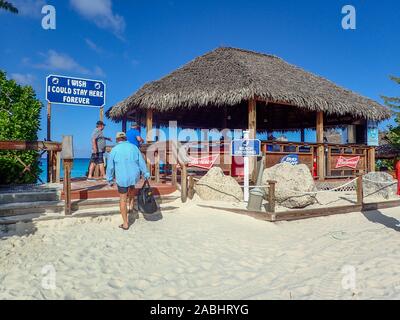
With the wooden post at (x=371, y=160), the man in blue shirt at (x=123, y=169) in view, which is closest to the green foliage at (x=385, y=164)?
the wooden post at (x=371, y=160)

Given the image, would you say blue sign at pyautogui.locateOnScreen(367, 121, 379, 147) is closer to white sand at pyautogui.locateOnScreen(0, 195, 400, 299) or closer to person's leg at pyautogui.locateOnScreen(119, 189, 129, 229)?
white sand at pyautogui.locateOnScreen(0, 195, 400, 299)

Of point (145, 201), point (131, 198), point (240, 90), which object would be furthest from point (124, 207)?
point (240, 90)

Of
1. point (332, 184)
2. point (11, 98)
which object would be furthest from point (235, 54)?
point (11, 98)

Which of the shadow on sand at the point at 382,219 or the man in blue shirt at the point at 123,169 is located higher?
the man in blue shirt at the point at 123,169

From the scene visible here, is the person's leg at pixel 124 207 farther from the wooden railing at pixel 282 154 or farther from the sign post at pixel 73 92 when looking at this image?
the sign post at pixel 73 92

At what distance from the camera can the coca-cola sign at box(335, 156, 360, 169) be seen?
1302 cm

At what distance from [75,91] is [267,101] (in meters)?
6.13

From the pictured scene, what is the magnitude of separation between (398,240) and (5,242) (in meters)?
6.92

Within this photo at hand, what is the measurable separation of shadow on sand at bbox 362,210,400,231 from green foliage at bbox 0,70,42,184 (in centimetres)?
953

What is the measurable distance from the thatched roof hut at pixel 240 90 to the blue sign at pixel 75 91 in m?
2.34

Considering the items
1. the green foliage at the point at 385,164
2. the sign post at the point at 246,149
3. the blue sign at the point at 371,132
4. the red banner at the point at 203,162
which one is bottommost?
the green foliage at the point at 385,164

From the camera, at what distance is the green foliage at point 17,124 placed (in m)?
8.97

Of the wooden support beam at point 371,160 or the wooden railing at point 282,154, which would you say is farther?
the wooden support beam at point 371,160
